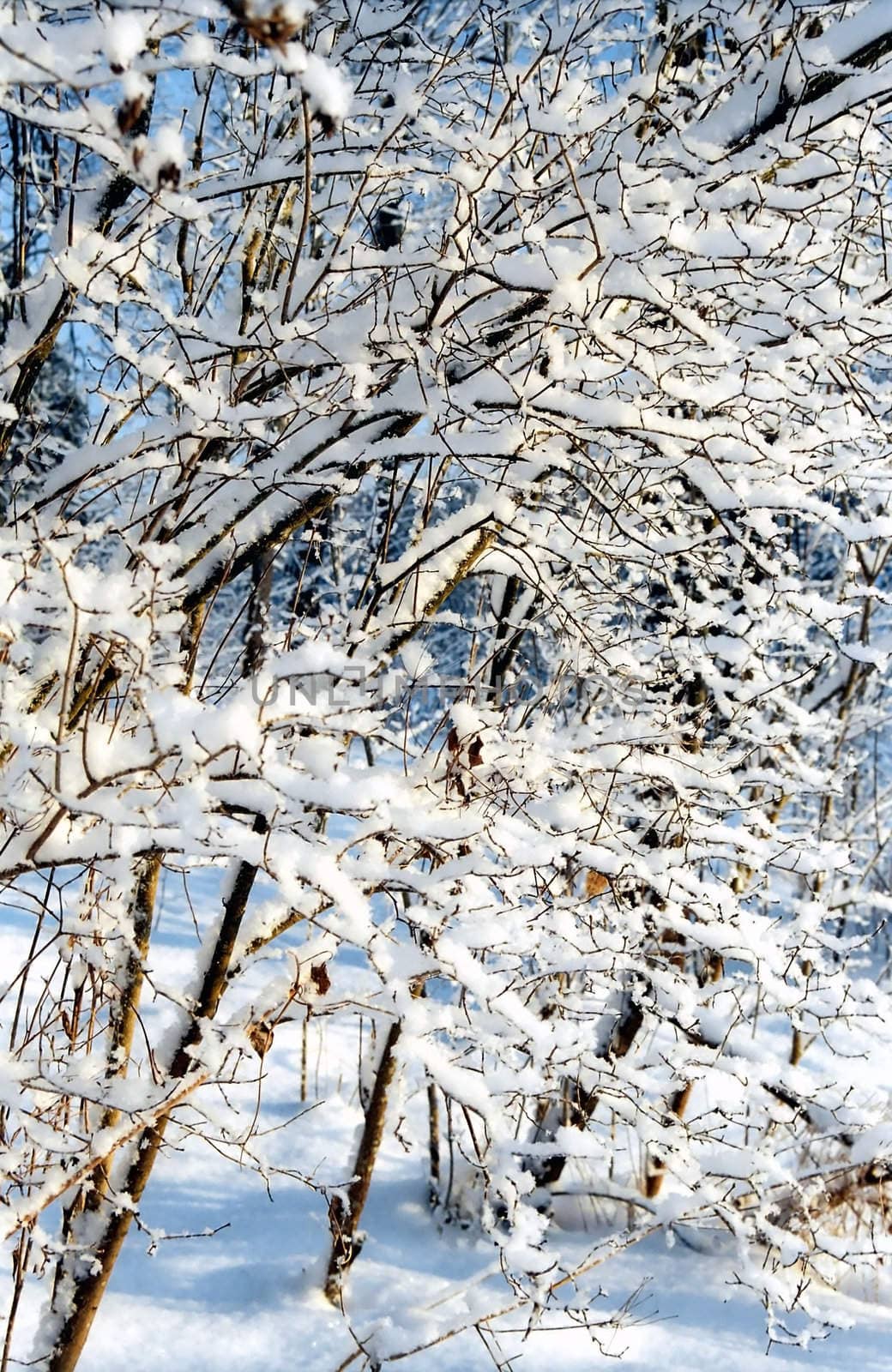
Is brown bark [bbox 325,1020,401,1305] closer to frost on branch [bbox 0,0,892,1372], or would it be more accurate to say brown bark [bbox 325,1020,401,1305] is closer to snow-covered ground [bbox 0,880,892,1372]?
snow-covered ground [bbox 0,880,892,1372]

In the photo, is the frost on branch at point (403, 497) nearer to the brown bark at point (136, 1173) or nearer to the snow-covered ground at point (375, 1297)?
the brown bark at point (136, 1173)

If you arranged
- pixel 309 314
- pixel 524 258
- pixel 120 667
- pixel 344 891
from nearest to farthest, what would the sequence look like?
1. pixel 344 891
2. pixel 524 258
3. pixel 120 667
4. pixel 309 314

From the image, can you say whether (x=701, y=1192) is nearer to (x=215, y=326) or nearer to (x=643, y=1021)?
(x=643, y=1021)

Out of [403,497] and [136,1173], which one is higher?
[403,497]

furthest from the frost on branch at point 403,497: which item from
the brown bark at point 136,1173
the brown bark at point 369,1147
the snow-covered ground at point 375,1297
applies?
the brown bark at point 369,1147

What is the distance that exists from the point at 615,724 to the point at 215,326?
1503 mm

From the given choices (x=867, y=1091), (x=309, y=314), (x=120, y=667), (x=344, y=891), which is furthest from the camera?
(x=867, y=1091)

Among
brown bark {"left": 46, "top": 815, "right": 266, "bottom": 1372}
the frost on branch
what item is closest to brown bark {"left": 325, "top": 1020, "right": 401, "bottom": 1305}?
the frost on branch

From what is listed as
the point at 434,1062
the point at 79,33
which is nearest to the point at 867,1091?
the point at 434,1062

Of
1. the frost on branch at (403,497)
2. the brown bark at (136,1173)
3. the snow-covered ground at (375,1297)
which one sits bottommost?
the snow-covered ground at (375,1297)

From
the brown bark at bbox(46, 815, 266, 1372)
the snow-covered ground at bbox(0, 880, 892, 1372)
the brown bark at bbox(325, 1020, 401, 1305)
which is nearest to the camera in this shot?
the brown bark at bbox(46, 815, 266, 1372)

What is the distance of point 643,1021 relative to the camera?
14.8 ft

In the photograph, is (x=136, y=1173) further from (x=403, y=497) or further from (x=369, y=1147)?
(x=403, y=497)

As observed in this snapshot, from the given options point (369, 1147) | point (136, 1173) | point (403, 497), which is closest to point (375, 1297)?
point (369, 1147)
